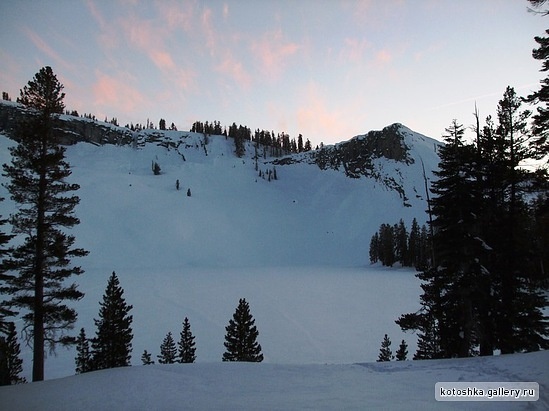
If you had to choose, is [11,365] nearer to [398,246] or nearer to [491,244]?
[491,244]

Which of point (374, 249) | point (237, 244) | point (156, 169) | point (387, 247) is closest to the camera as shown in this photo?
point (387, 247)

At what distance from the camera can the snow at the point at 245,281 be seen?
8477 mm

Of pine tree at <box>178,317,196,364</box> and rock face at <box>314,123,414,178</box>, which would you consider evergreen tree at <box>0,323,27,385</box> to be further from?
rock face at <box>314,123,414,178</box>

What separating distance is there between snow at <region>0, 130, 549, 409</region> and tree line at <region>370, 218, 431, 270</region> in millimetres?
8611

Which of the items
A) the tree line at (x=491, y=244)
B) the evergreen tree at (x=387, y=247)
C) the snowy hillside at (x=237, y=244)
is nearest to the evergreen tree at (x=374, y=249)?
the evergreen tree at (x=387, y=247)

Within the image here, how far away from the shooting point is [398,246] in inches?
3809

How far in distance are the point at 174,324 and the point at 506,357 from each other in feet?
98.3

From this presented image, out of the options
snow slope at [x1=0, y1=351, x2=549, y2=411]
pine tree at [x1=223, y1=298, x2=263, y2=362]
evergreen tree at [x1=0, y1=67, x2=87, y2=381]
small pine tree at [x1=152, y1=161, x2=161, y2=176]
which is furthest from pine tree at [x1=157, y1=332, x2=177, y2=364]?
small pine tree at [x1=152, y1=161, x2=161, y2=176]

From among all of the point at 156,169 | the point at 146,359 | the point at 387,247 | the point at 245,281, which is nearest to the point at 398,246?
the point at 387,247

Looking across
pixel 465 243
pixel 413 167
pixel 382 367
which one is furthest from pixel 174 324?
pixel 413 167

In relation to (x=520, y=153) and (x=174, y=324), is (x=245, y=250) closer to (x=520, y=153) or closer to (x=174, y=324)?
(x=174, y=324)

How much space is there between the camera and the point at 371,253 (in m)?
103

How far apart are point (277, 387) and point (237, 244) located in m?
100

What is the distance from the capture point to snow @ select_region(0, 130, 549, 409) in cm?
848
